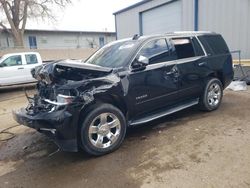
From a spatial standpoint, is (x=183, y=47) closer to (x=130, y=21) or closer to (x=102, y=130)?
(x=102, y=130)

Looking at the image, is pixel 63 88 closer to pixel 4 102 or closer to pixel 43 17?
pixel 4 102

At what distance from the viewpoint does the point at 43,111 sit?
3.63m

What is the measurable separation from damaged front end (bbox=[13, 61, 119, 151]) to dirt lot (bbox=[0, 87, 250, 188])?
1.65 feet

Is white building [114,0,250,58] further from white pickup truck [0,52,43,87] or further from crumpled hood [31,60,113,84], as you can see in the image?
crumpled hood [31,60,113,84]

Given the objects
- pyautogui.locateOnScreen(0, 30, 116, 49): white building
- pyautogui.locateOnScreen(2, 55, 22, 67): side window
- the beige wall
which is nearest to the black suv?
pyautogui.locateOnScreen(2, 55, 22, 67): side window

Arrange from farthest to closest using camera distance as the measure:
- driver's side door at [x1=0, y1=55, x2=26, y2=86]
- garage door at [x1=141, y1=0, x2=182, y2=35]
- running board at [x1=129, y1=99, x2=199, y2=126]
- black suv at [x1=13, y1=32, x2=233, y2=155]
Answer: garage door at [x1=141, y1=0, x2=182, y2=35] → driver's side door at [x1=0, y1=55, x2=26, y2=86] → running board at [x1=129, y1=99, x2=199, y2=126] → black suv at [x1=13, y1=32, x2=233, y2=155]

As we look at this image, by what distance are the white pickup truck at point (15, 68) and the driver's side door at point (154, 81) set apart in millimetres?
8314

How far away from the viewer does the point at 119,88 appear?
400 cm

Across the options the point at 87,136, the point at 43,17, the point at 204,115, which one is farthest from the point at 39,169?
the point at 43,17

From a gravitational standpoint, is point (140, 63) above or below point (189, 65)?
above

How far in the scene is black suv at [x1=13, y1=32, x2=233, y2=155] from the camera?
3.56 metres

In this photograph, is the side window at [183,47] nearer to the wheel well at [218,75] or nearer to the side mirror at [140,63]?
the wheel well at [218,75]

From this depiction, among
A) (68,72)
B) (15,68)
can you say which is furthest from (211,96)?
(15,68)

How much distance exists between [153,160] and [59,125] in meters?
1.45
